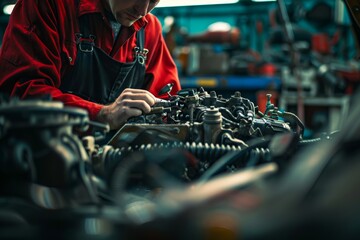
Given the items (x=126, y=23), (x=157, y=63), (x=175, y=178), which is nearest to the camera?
(x=175, y=178)

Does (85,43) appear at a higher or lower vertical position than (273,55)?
higher

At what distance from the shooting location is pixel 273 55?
192 inches

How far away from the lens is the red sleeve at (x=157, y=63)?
1.98 m

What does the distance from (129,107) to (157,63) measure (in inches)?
34.4

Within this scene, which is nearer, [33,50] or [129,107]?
[129,107]

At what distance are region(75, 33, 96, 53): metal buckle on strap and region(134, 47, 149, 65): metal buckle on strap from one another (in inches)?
8.7

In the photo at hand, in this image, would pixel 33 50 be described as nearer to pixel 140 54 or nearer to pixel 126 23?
pixel 126 23

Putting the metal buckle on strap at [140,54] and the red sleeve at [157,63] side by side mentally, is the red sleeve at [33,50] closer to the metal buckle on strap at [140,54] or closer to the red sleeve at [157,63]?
the metal buckle on strap at [140,54]

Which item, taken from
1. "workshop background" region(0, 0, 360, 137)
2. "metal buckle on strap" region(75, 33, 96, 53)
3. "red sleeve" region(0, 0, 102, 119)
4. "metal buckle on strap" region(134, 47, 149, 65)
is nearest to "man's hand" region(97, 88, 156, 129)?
"red sleeve" region(0, 0, 102, 119)

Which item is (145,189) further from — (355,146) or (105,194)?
(355,146)

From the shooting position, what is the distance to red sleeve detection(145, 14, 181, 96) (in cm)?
Result: 198

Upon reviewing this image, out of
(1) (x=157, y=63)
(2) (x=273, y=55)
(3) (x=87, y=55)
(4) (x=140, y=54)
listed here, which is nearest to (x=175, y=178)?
(3) (x=87, y=55)

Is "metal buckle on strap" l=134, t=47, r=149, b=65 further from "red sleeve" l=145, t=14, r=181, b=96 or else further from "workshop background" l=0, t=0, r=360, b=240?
"workshop background" l=0, t=0, r=360, b=240

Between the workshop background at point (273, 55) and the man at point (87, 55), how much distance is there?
6.91 feet
